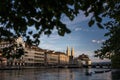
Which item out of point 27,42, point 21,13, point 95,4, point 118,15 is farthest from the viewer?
point 118,15

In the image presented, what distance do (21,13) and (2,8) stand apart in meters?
Answer: 0.45

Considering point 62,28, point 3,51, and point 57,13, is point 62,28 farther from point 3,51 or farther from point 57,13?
point 3,51

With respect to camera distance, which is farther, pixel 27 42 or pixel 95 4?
pixel 27 42

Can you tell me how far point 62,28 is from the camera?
5652mm

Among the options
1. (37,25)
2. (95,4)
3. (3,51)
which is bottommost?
(3,51)

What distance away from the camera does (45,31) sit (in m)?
6.05

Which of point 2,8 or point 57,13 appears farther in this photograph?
point 57,13

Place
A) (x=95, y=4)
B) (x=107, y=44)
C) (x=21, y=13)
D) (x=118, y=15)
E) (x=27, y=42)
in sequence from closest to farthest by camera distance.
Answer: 1. (x=21, y=13)
2. (x=95, y=4)
3. (x=27, y=42)
4. (x=118, y=15)
5. (x=107, y=44)

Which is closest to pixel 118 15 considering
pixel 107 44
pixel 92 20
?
pixel 92 20

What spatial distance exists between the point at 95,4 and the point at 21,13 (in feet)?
4.66

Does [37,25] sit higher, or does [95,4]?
[95,4]

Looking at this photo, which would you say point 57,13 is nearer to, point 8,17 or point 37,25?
point 37,25

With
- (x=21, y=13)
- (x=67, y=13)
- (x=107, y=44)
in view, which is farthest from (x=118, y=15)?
(x=107, y=44)

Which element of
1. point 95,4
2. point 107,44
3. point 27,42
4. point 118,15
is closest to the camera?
point 95,4
